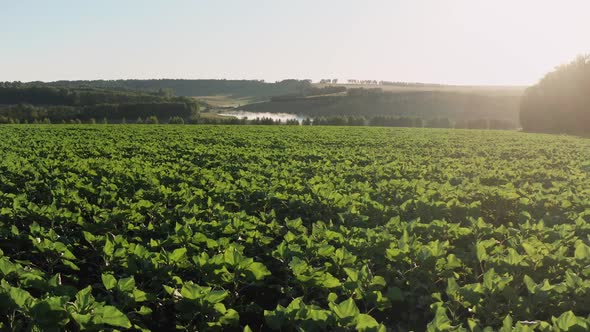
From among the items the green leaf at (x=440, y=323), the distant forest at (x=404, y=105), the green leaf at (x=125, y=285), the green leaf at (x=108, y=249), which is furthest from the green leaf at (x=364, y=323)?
the distant forest at (x=404, y=105)

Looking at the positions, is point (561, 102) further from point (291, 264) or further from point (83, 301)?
point (83, 301)

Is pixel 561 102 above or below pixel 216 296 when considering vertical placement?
above

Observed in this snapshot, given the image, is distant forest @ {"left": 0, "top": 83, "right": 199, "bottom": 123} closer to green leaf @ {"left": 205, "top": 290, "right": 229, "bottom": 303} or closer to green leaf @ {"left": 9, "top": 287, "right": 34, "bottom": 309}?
green leaf @ {"left": 9, "top": 287, "right": 34, "bottom": 309}

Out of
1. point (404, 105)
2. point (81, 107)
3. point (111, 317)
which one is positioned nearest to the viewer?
point (111, 317)

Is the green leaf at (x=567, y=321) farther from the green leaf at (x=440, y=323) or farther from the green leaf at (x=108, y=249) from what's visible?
the green leaf at (x=108, y=249)

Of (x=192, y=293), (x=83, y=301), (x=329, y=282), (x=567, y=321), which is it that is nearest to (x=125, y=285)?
(x=83, y=301)

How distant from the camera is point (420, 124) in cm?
7988

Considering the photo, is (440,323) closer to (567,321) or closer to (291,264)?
(567,321)

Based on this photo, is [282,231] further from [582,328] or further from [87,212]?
[582,328]

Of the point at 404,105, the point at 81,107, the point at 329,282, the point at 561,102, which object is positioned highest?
the point at 404,105

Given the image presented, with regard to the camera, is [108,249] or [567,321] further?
[108,249]

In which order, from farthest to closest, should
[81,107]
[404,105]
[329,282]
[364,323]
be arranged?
1. [404,105]
2. [81,107]
3. [329,282]
4. [364,323]

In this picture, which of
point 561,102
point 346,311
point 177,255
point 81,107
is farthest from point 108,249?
point 81,107

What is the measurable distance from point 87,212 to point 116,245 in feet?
7.51
